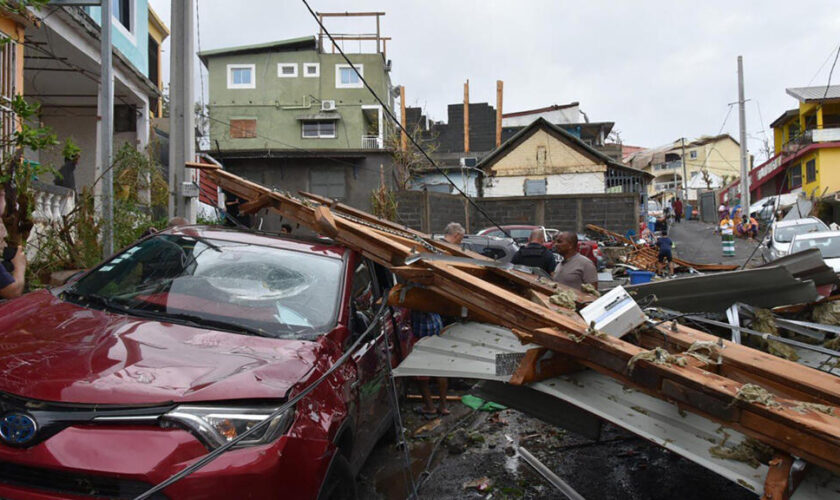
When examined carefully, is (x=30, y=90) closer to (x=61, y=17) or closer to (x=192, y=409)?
(x=61, y=17)

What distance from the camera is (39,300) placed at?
3.40 meters

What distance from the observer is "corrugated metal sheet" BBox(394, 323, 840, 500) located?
2.24 meters

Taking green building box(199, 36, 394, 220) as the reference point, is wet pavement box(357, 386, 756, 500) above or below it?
below

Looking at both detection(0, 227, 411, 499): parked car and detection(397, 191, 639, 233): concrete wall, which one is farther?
detection(397, 191, 639, 233): concrete wall

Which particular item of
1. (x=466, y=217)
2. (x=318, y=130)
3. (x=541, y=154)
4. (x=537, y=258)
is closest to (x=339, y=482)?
(x=537, y=258)

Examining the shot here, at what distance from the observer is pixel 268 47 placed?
37281 millimetres

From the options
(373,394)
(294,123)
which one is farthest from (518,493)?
(294,123)

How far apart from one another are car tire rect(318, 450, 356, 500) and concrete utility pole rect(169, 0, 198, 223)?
5552 millimetres

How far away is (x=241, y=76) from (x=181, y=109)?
32247 millimetres

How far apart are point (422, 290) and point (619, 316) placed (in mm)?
1159

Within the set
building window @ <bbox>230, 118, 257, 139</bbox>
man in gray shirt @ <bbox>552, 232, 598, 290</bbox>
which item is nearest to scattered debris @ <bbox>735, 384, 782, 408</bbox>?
man in gray shirt @ <bbox>552, 232, 598, 290</bbox>

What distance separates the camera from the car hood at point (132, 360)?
2.27m

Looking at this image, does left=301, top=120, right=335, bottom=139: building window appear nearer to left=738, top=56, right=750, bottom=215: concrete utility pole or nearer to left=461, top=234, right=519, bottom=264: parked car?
left=738, top=56, right=750, bottom=215: concrete utility pole

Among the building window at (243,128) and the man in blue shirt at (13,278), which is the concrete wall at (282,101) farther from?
the man in blue shirt at (13,278)
